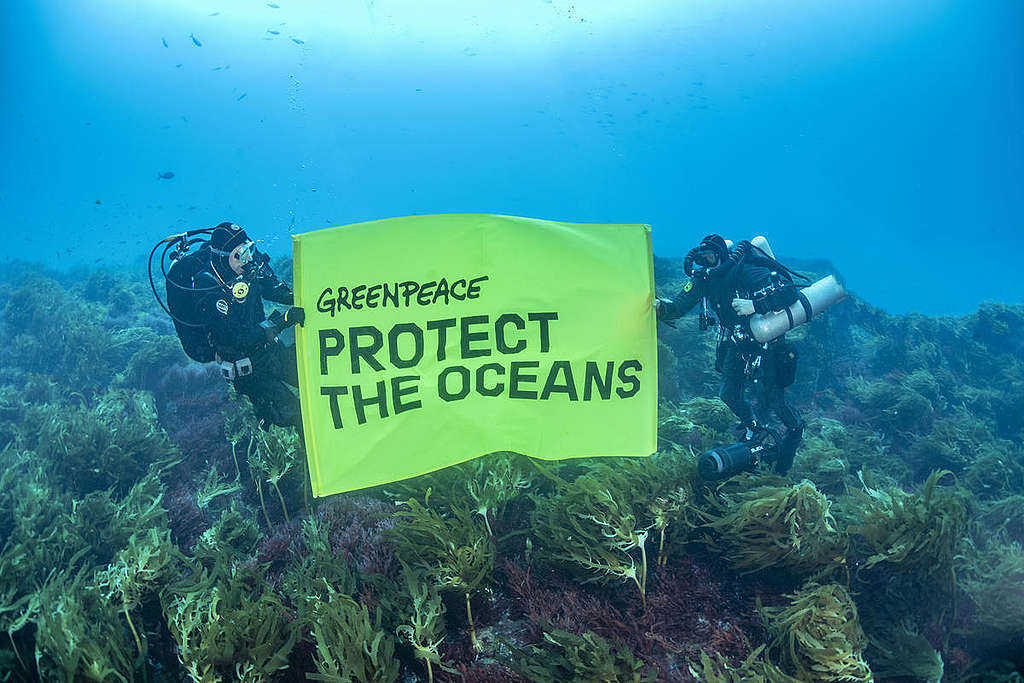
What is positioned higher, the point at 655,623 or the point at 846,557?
the point at 846,557

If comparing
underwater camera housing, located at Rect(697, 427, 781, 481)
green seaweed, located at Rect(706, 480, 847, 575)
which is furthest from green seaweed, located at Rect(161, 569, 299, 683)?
underwater camera housing, located at Rect(697, 427, 781, 481)

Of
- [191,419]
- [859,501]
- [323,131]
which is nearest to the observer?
[859,501]

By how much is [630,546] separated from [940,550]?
249 cm

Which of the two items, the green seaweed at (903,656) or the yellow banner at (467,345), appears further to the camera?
the yellow banner at (467,345)

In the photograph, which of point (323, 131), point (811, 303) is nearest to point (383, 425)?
point (811, 303)

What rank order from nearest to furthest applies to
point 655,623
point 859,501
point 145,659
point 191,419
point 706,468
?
point 145,659 < point 655,623 < point 859,501 < point 706,468 < point 191,419

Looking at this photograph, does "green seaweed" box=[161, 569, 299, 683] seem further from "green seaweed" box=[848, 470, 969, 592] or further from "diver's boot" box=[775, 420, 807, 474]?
"diver's boot" box=[775, 420, 807, 474]

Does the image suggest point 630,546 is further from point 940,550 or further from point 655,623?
point 940,550

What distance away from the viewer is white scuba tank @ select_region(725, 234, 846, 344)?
5508mm

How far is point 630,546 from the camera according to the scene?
13.3ft

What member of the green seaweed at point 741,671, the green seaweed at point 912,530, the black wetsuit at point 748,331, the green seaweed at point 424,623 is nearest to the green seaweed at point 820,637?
the green seaweed at point 741,671

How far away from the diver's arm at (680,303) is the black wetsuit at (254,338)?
12.8 ft

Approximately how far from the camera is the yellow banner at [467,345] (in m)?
4.09

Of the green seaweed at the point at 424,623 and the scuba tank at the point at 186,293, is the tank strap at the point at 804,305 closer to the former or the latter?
the green seaweed at the point at 424,623
